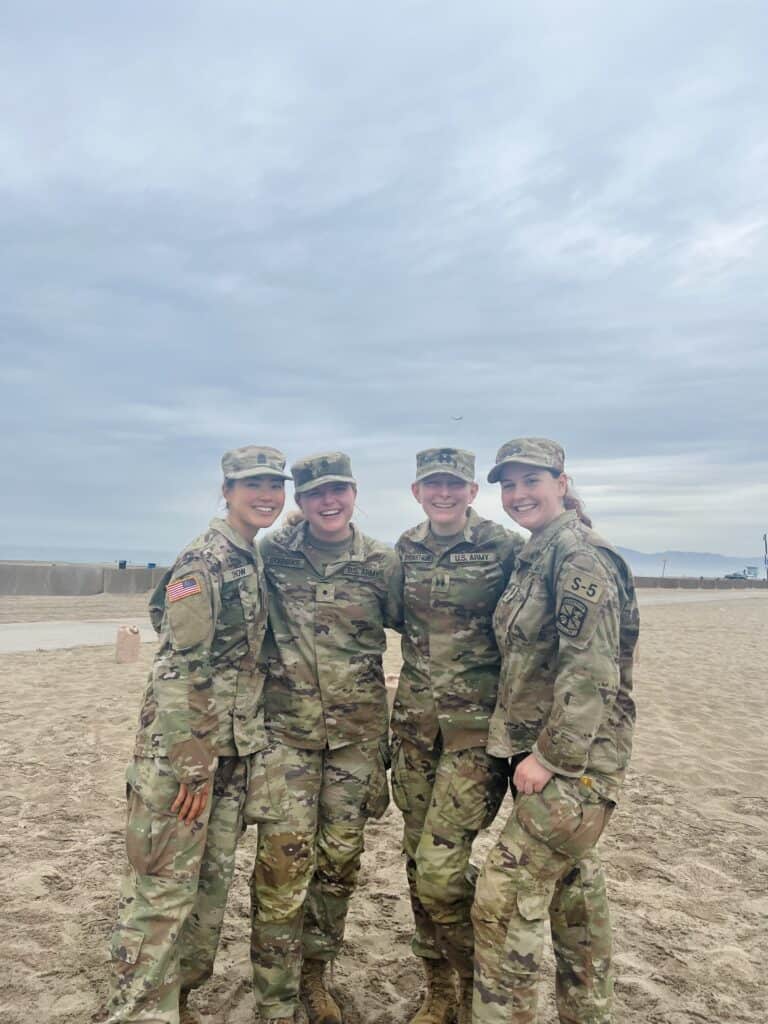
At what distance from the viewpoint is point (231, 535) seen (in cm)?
329

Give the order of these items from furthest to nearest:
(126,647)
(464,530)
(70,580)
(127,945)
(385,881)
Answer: (70,580)
(126,647)
(385,881)
(464,530)
(127,945)

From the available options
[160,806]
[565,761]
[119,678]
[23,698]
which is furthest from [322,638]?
[119,678]

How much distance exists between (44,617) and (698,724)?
15.1 m

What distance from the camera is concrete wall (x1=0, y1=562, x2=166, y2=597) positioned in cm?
2305

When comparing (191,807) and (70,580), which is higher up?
(70,580)

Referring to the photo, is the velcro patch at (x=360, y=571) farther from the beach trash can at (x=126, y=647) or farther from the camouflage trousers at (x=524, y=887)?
the beach trash can at (x=126, y=647)

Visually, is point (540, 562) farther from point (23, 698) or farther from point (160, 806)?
point (23, 698)

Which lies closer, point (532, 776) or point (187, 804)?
point (532, 776)

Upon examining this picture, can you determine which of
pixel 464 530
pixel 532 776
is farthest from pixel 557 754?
pixel 464 530

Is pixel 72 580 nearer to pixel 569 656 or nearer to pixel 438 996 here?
pixel 438 996

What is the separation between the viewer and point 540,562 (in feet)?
9.92

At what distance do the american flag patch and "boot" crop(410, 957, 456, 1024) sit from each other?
204 centimetres

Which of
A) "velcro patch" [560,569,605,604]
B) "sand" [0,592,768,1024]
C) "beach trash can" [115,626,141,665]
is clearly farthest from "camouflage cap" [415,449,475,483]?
"beach trash can" [115,626,141,665]

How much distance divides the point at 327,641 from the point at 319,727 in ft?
1.28
